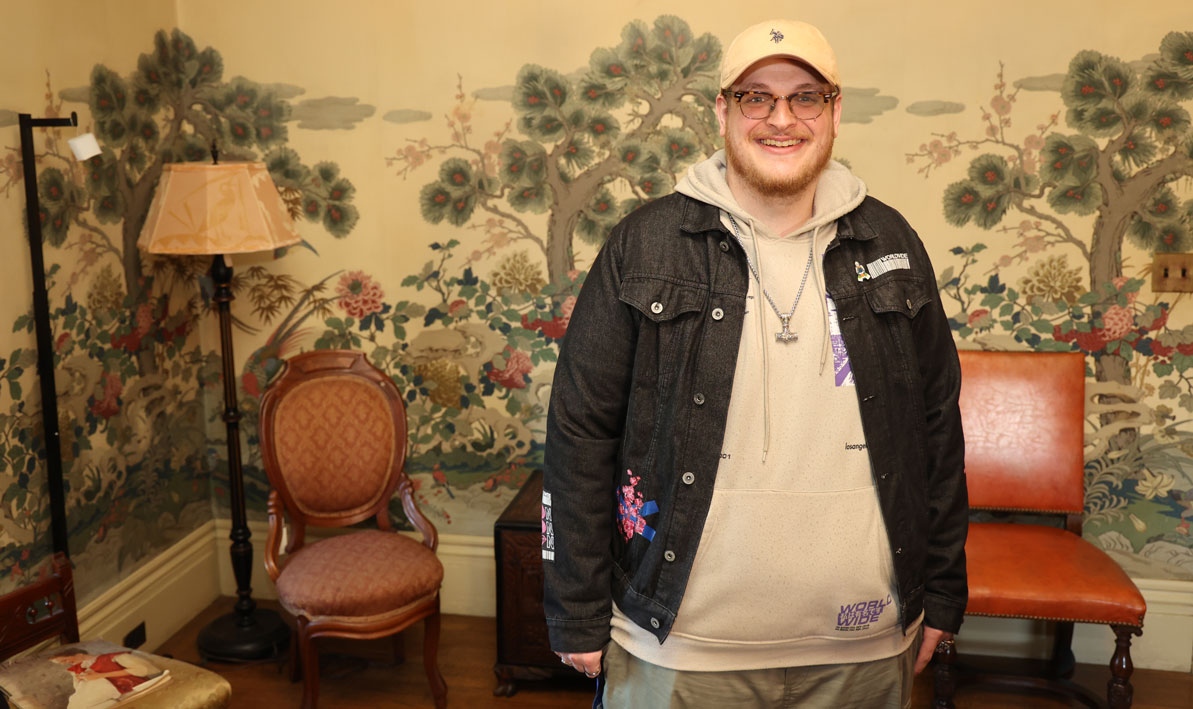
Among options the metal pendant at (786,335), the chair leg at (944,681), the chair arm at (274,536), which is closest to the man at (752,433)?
the metal pendant at (786,335)

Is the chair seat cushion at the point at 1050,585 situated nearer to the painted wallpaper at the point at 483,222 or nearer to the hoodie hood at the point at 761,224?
the painted wallpaper at the point at 483,222

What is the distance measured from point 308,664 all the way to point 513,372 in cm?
112

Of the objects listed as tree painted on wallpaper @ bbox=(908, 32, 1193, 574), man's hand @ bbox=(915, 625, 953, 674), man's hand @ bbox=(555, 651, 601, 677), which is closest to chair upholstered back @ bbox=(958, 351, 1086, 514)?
tree painted on wallpaper @ bbox=(908, 32, 1193, 574)

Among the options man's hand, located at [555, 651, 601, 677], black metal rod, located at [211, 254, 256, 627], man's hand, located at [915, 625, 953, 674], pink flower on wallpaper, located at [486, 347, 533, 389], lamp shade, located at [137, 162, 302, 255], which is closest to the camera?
man's hand, located at [555, 651, 601, 677]

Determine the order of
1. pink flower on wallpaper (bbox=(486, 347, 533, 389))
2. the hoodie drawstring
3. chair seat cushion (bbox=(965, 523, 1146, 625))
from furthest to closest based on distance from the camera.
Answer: pink flower on wallpaper (bbox=(486, 347, 533, 389)) → chair seat cushion (bbox=(965, 523, 1146, 625)) → the hoodie drawstring

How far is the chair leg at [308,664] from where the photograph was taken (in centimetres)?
276

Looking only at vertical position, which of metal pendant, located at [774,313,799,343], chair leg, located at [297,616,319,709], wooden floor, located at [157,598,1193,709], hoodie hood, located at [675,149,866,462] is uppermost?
hoodie hood, located at [675,149,866,462]

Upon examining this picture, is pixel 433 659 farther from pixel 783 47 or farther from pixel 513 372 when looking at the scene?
pixel 783 47

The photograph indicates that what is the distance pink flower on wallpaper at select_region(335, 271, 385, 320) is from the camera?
11.2 feet

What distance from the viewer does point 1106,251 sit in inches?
119

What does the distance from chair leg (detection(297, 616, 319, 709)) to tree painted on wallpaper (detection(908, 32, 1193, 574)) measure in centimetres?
212

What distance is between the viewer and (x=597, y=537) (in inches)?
66.4

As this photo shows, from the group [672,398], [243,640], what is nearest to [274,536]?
[243,640]

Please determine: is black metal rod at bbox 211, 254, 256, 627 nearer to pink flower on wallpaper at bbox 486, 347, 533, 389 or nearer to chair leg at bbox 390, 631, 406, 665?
chair leg at bbox 390, 631, 406, 665
